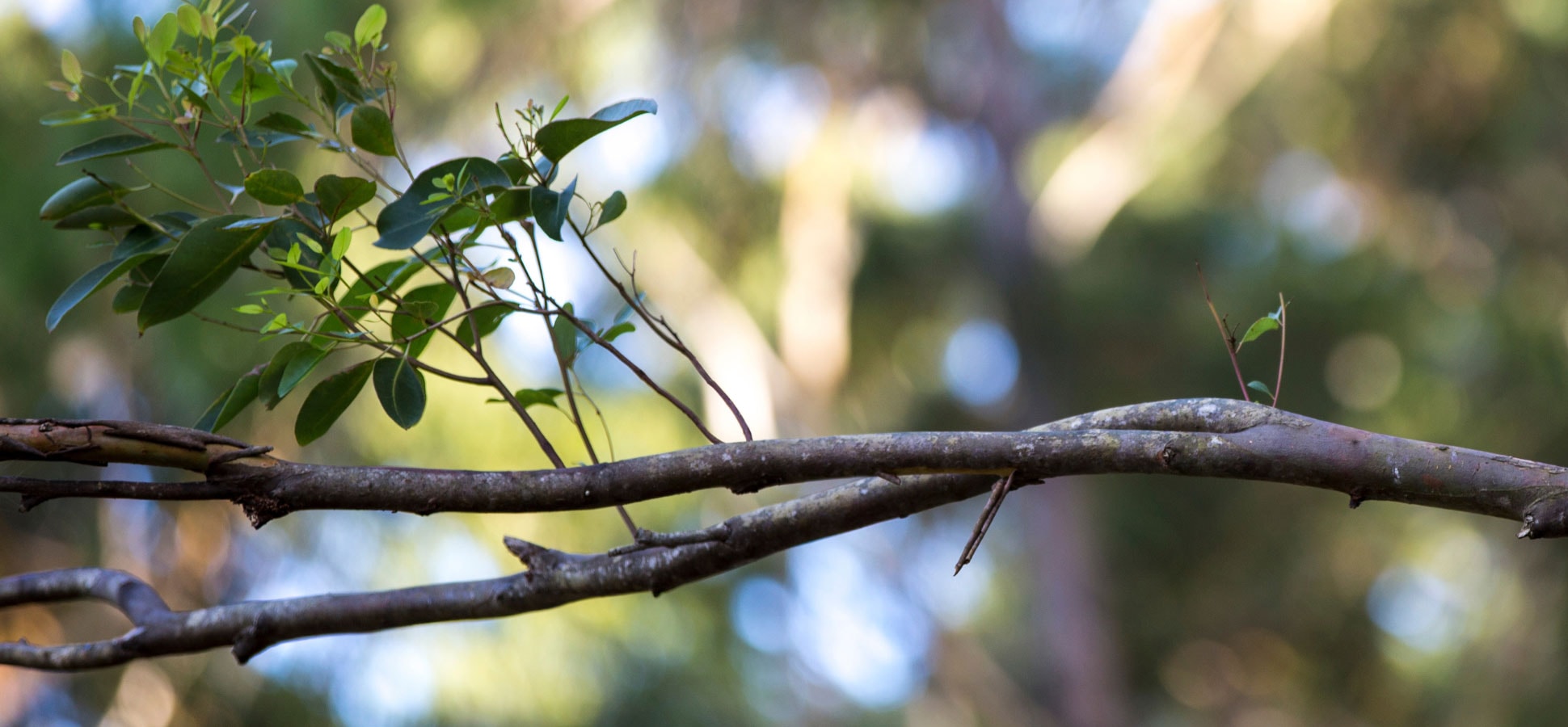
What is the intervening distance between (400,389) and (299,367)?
0.09 metres

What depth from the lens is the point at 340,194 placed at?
0.80 metres

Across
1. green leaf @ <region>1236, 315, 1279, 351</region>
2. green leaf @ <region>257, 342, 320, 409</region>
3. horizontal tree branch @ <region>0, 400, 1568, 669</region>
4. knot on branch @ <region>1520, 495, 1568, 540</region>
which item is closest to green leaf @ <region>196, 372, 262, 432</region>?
green leaf @ <region>257, 342, 320, 409</region>

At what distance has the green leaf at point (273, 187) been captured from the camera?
77 cm

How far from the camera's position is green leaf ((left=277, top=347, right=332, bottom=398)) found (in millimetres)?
793

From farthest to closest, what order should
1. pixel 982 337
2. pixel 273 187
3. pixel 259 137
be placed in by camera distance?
1. pixel 982 337
2. pixel 259 137
3. pixel 273 187

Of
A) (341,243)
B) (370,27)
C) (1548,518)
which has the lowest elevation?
(1548,518)

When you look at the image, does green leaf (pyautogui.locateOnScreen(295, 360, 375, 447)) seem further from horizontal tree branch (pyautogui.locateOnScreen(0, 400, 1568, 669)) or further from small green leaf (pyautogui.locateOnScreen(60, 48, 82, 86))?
small green leaf (pyautogui.locateOnScreen(60, 48, 82, 86))

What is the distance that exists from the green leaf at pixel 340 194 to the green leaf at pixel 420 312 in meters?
0.09

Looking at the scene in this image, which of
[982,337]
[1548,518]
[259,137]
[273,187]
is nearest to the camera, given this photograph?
[1548,518]

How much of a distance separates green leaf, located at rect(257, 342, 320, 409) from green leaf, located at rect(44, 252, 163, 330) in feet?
0.43

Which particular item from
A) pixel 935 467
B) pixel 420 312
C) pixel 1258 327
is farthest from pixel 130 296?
pixel 1258 327

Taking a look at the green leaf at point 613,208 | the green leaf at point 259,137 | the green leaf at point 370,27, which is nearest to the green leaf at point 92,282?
the green leaf at point 259,137

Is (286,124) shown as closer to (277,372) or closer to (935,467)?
(277,372)

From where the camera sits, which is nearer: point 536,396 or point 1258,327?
point 1258,327
